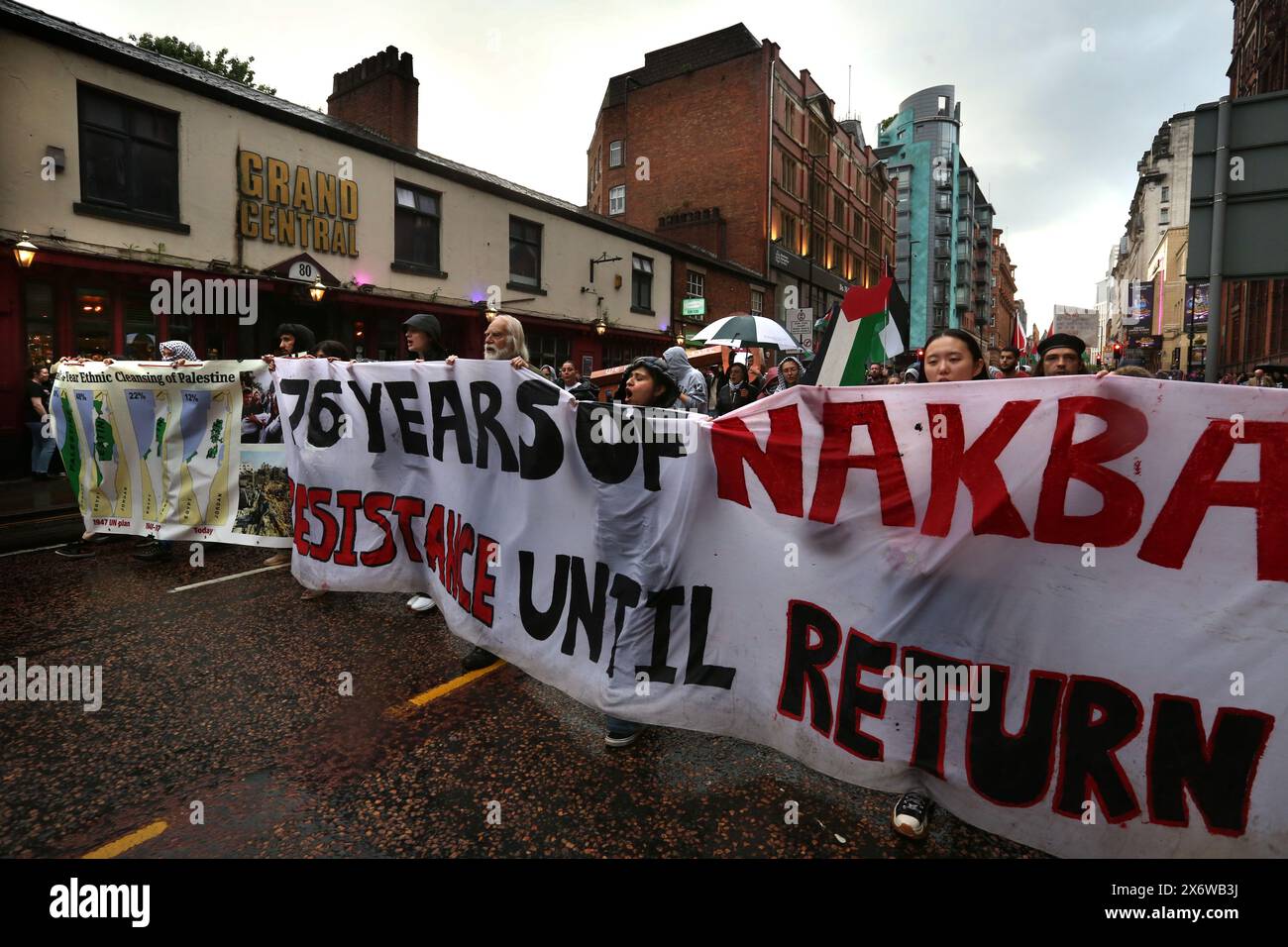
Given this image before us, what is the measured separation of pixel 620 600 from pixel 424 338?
302cm

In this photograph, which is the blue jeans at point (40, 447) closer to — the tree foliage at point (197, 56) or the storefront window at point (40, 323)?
the storefront window at point (40, 323)

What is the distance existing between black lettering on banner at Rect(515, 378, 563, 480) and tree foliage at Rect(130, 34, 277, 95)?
2832cm

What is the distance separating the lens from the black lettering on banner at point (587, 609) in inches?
131

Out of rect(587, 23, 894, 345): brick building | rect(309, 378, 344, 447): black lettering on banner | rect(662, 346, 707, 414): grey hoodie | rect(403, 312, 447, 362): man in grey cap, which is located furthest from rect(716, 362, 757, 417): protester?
rect(587, 23, 894, 345): brick building

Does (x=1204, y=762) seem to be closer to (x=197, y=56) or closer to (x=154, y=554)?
(x=154, y=554)

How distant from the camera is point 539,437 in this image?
12.4ft

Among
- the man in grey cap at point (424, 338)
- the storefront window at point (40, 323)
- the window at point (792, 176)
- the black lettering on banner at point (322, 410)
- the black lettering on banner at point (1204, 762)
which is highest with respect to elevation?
the window at point (792, 176)

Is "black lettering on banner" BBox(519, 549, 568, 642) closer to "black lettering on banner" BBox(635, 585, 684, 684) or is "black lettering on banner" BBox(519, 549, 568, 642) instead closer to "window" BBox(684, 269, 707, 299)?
"black lettering on banner" BBox(635, 585, 684, 684)

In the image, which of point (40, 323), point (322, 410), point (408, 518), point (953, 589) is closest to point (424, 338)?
point (322, 410)

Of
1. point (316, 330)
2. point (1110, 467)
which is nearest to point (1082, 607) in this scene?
point (1110, 467)

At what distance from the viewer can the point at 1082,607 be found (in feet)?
7.77

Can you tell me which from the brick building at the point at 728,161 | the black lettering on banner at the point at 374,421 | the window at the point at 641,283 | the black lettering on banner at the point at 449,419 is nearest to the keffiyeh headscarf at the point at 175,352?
the black lettering on banner at the point at 374,421

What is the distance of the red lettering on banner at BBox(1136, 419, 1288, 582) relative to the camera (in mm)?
2156

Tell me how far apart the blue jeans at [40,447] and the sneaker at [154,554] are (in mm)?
6631
